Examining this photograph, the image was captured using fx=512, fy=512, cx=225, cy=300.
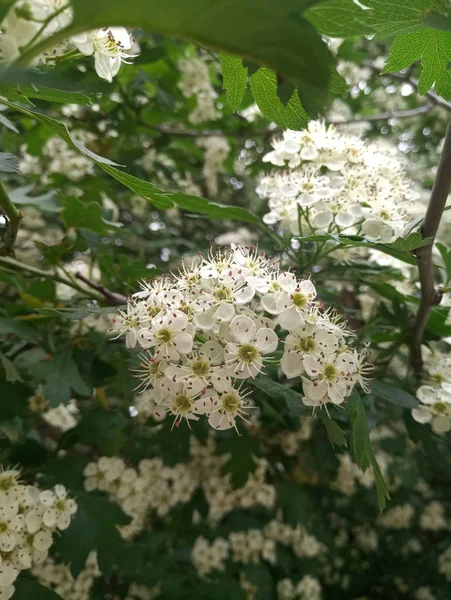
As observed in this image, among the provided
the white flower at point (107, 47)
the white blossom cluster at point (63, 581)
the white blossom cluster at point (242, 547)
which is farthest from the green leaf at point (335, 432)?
the white blossom cluster at point (242, 547)

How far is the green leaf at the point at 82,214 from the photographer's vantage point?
123 cm

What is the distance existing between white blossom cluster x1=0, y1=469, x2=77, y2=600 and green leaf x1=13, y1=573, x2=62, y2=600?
30mm

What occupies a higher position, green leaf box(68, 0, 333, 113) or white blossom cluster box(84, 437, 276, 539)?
green leaf box(68, 0, 333, 113)

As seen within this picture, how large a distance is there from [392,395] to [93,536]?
0.75m

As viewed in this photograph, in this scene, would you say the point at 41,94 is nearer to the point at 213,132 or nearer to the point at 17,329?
the point at 17,329

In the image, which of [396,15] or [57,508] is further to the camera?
[57,508]

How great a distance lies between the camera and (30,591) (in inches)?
39.7

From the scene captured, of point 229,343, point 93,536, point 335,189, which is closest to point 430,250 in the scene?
point 335,189

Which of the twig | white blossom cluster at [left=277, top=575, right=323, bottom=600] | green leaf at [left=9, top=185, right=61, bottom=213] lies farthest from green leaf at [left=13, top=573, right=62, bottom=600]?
white blossom cluster at [left=277, top=575, right=323, bottom=600]

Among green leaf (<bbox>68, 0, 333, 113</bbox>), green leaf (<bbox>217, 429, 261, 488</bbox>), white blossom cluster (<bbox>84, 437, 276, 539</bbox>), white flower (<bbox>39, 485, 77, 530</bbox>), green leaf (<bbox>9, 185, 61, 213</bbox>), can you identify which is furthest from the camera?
white blossom cluster (<bbox>84, 437, 276, 539</bbox>)

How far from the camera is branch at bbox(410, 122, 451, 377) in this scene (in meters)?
0.91

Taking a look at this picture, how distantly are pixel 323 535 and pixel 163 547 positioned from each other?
0.68m

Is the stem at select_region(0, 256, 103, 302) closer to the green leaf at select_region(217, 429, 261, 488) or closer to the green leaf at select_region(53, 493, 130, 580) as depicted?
the green leaf at select_region(53, 493, 130, 580)

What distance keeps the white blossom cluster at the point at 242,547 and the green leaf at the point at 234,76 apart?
5.43 ft
